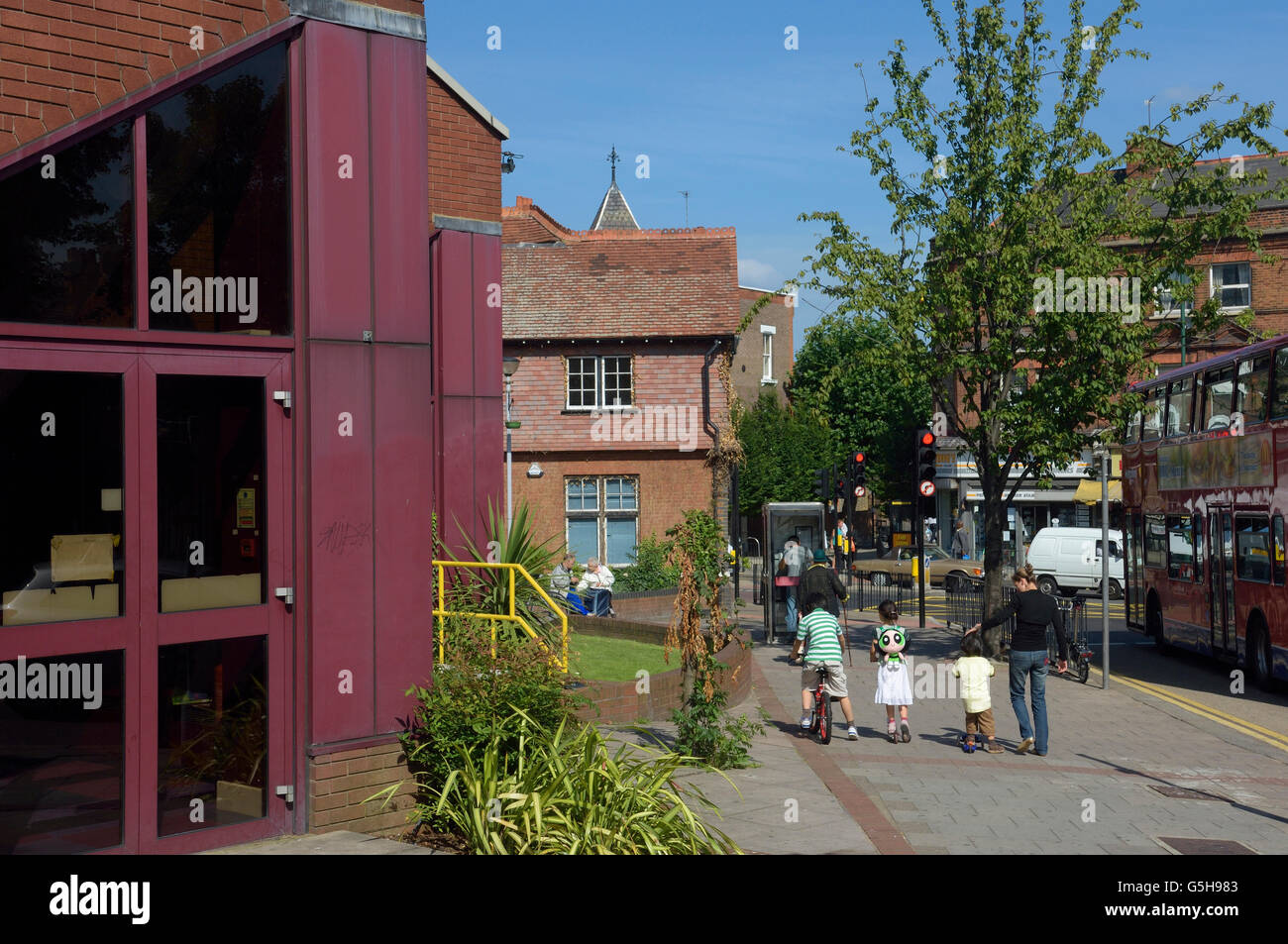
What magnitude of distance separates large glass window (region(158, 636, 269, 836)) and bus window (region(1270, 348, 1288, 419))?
13.9m

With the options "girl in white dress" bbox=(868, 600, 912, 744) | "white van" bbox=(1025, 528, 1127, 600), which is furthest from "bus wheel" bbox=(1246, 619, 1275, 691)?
"white van" bbox=(1025, 528, 1127, 600)

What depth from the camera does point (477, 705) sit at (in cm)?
822

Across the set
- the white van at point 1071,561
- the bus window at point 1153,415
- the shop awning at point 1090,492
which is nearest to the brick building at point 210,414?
the bus window at point 1153,415

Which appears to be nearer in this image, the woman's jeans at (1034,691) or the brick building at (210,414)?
the brick building at (210,414)

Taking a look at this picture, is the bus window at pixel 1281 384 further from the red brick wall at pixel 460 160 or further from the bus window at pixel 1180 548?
the red brick wall at pixel 460 160

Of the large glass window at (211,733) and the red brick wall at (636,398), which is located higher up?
the red brick wall at (636,398)

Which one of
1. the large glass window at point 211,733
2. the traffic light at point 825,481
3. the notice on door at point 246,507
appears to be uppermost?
the traffic light at point 825,481

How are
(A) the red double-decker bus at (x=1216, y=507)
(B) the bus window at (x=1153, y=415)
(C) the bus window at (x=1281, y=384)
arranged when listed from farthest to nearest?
1. (B) the bus window at (x=1153, y=415)
2. (A) the red double-decker bus at (x=1216, y=507)
3. (C) the bus window at (x=1281, y=384)

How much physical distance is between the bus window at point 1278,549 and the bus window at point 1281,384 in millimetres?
1405

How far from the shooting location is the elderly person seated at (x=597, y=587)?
971 inches
